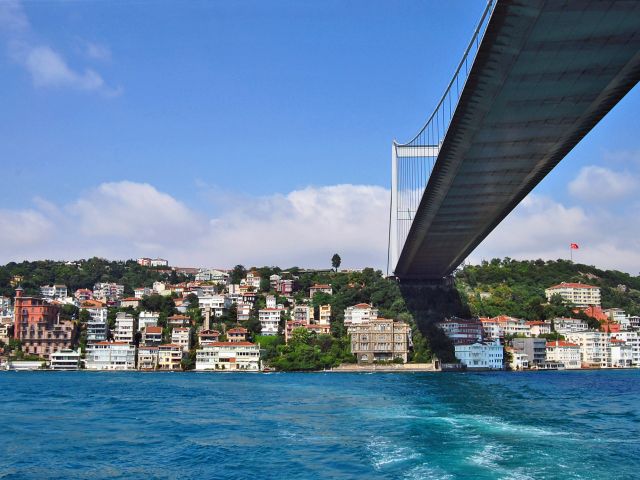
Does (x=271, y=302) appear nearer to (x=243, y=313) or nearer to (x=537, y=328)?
(x=243, y=313)

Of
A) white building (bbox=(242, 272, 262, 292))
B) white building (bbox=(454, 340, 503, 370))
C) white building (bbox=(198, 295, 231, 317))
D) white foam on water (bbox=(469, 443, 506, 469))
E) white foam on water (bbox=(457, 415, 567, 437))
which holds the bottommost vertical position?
white building (bbox=(454, 340, 503, 370))

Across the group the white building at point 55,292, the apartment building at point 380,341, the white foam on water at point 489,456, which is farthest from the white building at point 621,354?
the white building at point 55,292

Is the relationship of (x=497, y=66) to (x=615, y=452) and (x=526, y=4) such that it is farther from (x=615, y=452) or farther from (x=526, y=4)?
(x=615, y=452)

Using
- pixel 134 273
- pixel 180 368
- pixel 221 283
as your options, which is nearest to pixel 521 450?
pixel 180 368

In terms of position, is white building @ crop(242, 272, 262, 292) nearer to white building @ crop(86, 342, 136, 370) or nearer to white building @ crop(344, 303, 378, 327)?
white building @ crop(344, 303, 378, 327)

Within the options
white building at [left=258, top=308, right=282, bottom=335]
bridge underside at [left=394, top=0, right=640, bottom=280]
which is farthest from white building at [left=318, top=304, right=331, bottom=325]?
bridge underside at [left=394, top=0, right=640, bottom=280]

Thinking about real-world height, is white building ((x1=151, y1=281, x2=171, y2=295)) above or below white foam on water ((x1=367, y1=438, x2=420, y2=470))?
above
